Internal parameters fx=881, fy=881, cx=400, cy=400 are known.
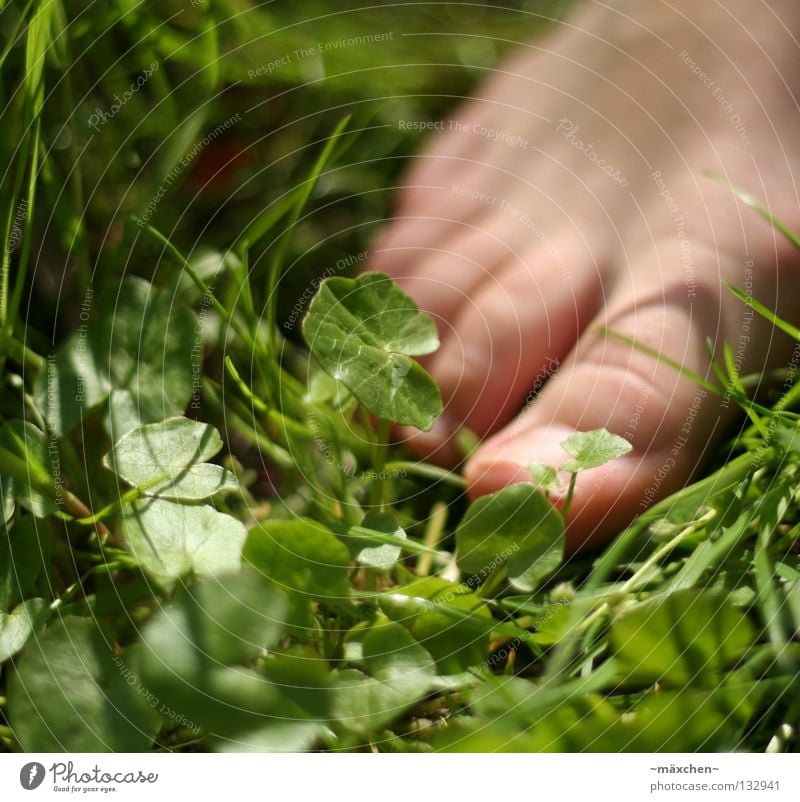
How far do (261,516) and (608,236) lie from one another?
351 mm

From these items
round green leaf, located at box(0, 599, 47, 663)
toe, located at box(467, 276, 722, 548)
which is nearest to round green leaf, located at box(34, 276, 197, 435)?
round green leaf, located at box(0, 599, 47, 663)

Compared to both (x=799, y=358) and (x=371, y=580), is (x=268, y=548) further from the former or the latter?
(x=799, y=358)

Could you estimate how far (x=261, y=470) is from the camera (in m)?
0.60

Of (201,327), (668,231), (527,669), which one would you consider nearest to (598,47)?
(668,231)

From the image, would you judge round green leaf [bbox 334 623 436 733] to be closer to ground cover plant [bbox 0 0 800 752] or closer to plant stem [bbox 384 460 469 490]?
ground cover plant [bbox 0 0 800 752]

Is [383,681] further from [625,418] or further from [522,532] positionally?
[625,418]

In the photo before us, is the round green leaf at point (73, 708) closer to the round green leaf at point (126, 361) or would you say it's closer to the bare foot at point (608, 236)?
the round green leaf at point (126, 361)

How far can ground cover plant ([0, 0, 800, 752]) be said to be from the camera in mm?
468

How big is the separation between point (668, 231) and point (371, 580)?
14.0 inches

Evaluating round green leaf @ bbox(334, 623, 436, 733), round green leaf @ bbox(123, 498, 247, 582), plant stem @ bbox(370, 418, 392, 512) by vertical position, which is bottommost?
round green leaf @ bbox(334, 623, 436, 733)

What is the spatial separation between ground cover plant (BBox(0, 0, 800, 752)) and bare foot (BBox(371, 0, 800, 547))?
3cm

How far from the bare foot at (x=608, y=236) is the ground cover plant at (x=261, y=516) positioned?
0.10ft

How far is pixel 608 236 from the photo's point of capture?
0.70m

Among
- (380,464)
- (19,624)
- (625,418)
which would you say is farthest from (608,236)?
(19,624)
